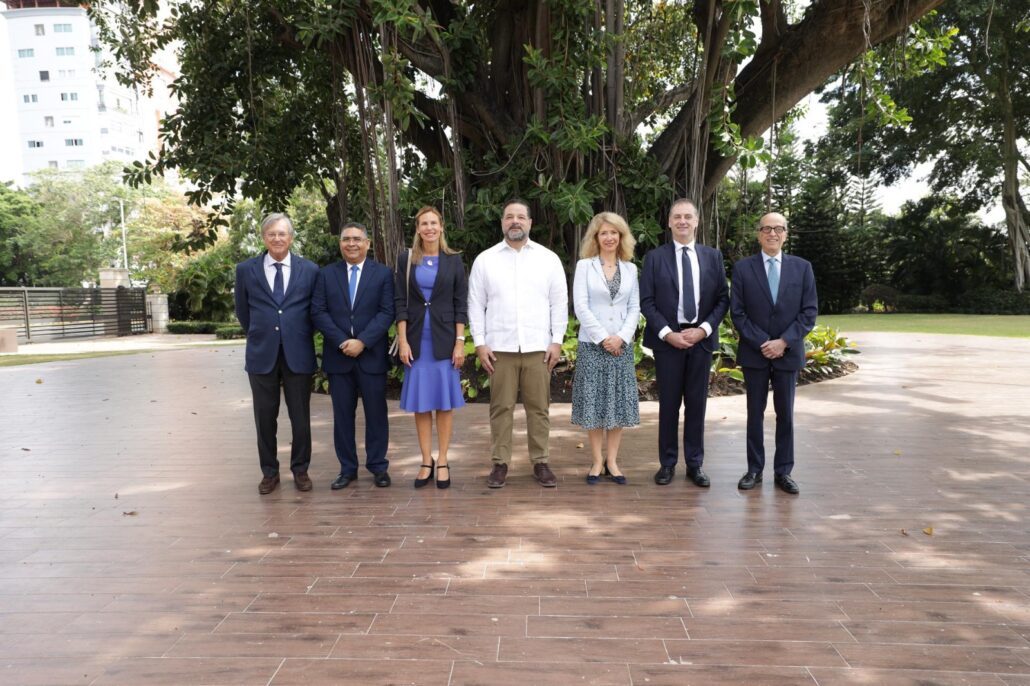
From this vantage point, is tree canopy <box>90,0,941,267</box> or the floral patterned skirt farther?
tree canopy <box>90,0,941,267</box>

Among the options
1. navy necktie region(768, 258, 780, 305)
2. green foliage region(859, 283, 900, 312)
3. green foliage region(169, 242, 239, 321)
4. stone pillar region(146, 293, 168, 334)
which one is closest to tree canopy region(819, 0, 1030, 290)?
green foliage region(859, 283, 900, 312)

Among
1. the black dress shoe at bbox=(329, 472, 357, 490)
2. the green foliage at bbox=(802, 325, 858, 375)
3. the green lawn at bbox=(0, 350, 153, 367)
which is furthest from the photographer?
the green lawn at bbox=(0, 350, 153, 367)

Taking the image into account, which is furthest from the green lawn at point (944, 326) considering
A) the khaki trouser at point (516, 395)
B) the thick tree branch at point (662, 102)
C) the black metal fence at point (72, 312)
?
the black metal fence at point (72, 312)

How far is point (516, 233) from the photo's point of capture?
407cm

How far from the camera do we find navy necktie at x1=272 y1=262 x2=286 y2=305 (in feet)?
13.3

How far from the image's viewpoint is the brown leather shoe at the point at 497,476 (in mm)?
4203

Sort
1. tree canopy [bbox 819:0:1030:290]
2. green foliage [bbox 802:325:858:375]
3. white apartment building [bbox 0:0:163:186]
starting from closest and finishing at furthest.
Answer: green foliage [bbox 802:325:858:375]
tree canopy [bbox 819:0:1030:290]
white apartment building [bbox 0:0:163:186]

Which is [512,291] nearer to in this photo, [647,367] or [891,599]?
[891,599]

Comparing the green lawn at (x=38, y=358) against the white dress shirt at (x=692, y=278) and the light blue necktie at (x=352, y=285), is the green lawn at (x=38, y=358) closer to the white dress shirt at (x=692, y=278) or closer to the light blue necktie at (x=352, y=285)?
the light blue necktie at (x=352, y=285)

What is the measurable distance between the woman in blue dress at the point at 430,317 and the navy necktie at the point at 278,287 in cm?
64

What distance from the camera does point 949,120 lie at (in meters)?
23.4

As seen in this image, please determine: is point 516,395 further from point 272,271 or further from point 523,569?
point 272,271

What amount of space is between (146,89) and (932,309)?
24596 millimetres

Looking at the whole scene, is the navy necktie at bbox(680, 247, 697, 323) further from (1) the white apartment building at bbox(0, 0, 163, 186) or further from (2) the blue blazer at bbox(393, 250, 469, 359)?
(1) the white apartment building at bbox(0, 0, 163, 186)
